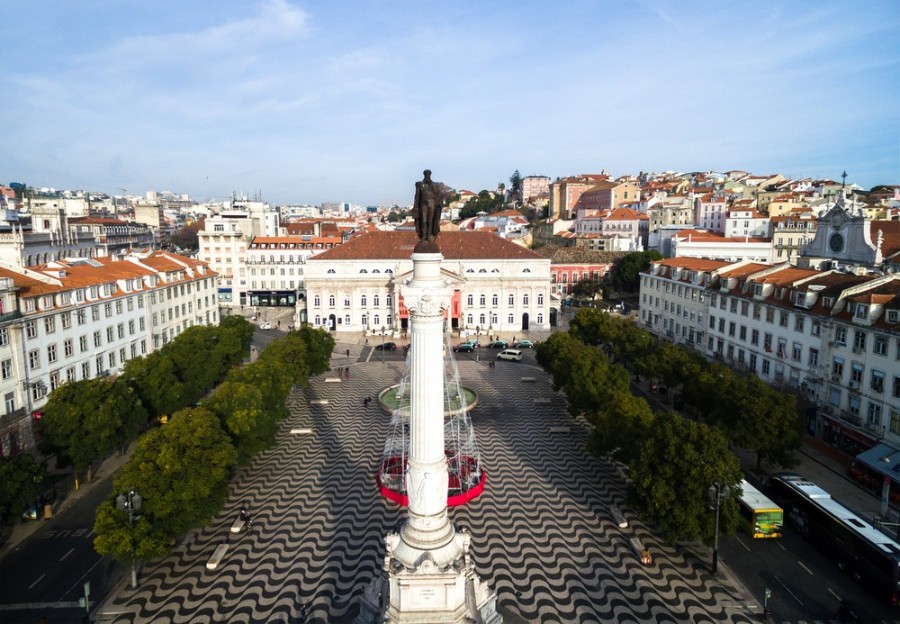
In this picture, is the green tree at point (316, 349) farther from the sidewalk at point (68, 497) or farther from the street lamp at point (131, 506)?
the street lamp at point (131, 506)

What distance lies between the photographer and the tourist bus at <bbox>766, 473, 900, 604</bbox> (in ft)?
60.1

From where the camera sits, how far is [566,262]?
87750mm

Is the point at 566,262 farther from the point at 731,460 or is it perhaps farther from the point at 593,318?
the point at 731,460

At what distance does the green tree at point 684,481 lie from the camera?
1959cm

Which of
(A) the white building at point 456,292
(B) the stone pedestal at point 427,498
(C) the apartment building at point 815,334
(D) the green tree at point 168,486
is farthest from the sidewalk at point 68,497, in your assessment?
(C) the apartment building at point 815,334

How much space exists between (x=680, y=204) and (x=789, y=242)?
34.9 metres

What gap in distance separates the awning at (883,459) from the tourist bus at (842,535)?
495 cm

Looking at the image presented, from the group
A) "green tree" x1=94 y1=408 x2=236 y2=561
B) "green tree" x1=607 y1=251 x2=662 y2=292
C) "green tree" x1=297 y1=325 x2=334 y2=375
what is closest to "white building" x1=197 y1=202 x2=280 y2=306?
"green tree" x1=297 y1=325 x2=334 y2=375

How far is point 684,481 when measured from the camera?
65.1 ft

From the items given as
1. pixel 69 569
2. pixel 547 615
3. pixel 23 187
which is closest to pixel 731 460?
pixel 547 615

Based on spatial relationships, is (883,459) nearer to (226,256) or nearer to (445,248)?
(445,248)

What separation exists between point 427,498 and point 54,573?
15801 mm

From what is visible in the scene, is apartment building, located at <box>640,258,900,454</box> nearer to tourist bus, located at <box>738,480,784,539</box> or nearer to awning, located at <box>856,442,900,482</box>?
awning, located at <box>856,442,900,482</box>

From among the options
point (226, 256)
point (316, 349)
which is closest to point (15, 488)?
point (316, 349)
